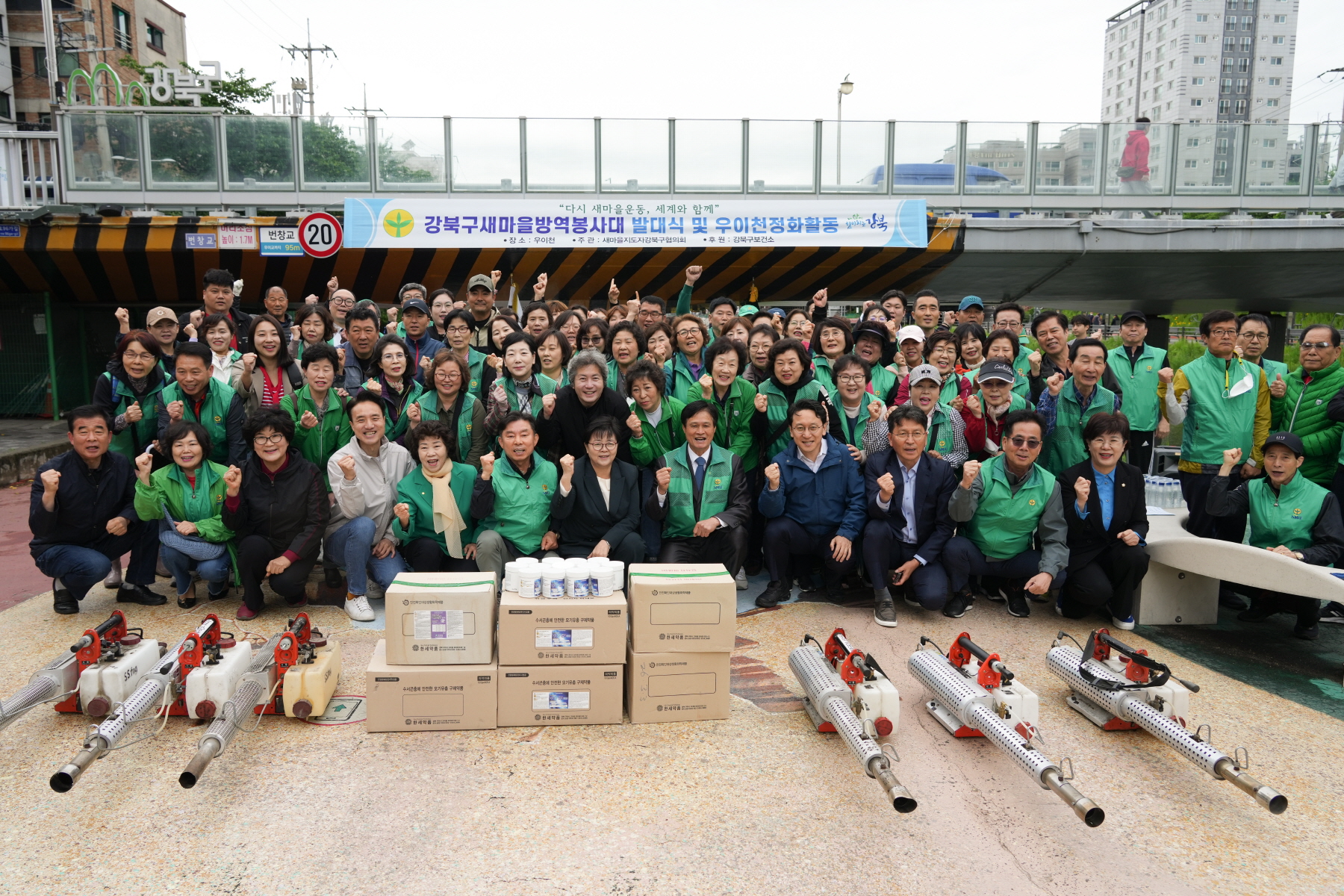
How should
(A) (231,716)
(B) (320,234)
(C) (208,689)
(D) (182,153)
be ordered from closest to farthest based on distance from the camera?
(A) (231,716) < (C) (208,689) < (B) (320,234) < (D) (182,153)

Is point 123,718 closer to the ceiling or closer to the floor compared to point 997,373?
closer to the floor

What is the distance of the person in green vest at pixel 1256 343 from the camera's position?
17.8 feet

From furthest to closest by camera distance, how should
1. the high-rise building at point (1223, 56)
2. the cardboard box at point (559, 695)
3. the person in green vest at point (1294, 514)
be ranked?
the high-rise building at point (1223, 56) < the person in green vest at point (1294, 514) < the cardboard box at point (559, 695)

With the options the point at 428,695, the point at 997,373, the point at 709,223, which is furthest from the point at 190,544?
the point at 709,223

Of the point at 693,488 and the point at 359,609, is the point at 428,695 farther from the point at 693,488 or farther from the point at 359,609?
the point at 693,488

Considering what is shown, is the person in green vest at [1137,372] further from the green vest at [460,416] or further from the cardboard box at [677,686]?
the green vest at [460,416]

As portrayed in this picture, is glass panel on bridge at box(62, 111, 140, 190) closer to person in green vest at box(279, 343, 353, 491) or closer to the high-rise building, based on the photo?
person in green vest at box(279, 343, 353, 491)

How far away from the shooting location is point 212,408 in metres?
5.23

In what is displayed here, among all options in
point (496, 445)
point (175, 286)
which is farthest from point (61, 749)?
point (175, 286)

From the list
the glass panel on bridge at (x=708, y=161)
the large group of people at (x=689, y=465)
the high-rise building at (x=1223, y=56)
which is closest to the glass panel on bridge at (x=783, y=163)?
the glass panel on bridge at (x=708, y=161)

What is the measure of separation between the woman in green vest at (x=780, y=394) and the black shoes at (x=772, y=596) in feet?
2.88

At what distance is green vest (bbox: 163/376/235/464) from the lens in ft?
16.9

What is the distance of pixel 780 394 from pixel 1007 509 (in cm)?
158

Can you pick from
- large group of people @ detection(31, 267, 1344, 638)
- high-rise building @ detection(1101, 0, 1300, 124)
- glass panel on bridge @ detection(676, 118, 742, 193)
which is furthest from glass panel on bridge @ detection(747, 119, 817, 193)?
high-rise building @ detection(1101, 0, 1300, 124)
